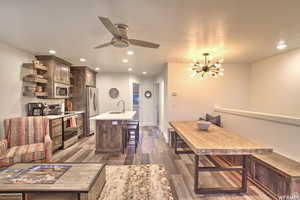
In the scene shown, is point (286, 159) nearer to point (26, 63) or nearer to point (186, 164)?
point (186, 164)

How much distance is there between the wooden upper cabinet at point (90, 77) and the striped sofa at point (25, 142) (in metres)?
2.76

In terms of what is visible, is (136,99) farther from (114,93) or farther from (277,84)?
(277,84)

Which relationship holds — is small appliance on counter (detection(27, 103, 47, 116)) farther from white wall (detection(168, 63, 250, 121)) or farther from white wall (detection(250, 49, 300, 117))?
white wall (detection(250, 49, 300, 117))

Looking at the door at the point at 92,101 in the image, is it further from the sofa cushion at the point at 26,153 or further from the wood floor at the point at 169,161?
the sofa cushion at the point at 26,153

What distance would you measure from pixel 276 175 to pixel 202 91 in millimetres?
3077

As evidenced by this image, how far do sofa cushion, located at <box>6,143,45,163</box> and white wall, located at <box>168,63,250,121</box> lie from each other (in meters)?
3.28

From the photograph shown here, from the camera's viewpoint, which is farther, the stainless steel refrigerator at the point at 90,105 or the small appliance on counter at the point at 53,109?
the stainless steel refrigerator at the point at 90,105

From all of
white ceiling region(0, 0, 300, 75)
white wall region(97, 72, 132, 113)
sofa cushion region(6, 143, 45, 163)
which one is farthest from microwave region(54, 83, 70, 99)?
white wall region(97, 72, 132, 113)

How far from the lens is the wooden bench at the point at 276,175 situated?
1.98 meters

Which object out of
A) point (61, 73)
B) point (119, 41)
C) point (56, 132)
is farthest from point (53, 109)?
point (119, 41)

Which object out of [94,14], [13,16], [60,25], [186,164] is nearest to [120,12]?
[94,14]

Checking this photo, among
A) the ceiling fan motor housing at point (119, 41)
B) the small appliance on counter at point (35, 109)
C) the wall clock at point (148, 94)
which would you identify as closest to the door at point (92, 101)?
the small appliance on counter at point (35, 109)

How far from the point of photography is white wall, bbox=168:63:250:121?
485 centimetres

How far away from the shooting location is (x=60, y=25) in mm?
2389
